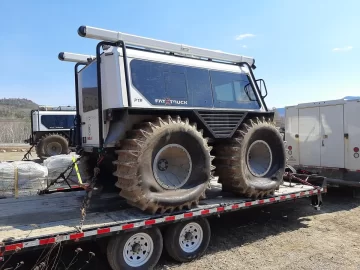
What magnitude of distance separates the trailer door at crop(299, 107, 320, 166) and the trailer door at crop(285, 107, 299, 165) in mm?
137

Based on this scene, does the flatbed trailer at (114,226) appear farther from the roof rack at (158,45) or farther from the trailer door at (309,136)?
the trailer door at (309,136)

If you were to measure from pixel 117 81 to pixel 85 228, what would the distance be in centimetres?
211

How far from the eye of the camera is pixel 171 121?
203 inches

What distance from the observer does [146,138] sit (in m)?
4.80

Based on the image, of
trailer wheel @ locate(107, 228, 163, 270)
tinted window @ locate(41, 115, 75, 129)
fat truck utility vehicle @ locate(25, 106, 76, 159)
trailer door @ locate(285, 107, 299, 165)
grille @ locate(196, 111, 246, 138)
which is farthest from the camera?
tinted window @ locate(41, 115, 75, 129)

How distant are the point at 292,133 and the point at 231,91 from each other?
4603 mm

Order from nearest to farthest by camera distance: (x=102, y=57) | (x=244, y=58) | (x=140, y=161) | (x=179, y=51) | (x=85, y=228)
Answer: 1. (x=85, y=228)
2. (x=140, y=161)
3. (x=102, y=57)
4. (x=179, y=51)
5. (x=244, y=58)

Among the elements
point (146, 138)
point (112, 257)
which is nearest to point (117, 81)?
point (146, 138)

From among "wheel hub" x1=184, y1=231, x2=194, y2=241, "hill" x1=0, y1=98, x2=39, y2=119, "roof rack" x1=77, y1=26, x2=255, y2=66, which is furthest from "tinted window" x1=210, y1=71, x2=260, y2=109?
"hill" x1=0, y1=98, x2=39, y2=119

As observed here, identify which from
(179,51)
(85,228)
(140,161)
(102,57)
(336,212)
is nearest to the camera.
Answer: (85,228)

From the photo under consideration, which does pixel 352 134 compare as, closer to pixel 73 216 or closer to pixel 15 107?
pixel 73 216

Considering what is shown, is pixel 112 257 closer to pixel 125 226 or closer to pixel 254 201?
pixel 125 226

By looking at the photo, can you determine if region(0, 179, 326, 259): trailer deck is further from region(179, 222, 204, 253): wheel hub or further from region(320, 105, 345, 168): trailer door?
region(320, 105, 345, 168): trailer door

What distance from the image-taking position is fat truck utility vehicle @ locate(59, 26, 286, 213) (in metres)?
4.89
